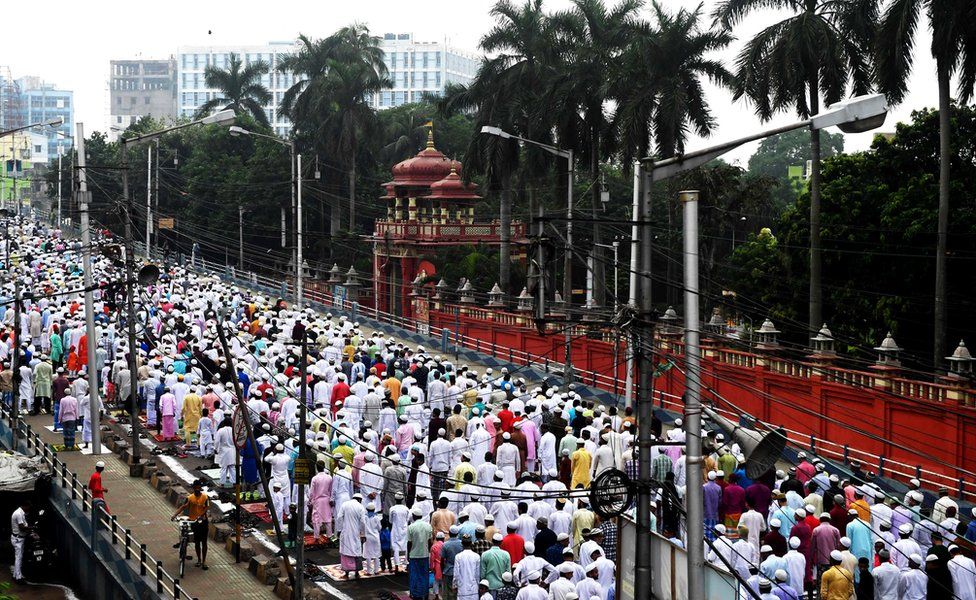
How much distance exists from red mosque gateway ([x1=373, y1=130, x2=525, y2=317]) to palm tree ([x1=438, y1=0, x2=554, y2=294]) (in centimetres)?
386

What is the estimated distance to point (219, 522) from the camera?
64.5ft

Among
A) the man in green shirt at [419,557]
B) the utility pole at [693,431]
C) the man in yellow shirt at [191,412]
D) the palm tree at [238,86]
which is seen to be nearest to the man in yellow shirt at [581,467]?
the man in green shirt at [419,557]

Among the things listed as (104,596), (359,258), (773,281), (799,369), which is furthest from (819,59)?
(359,258)

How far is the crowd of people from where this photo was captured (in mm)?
14828

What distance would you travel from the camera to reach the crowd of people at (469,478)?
14.8 m

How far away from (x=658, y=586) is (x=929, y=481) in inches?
441

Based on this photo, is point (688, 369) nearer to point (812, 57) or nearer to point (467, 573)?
point (467, 573)

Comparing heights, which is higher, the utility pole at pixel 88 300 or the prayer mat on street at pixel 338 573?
the utility pole at pixel 88 300

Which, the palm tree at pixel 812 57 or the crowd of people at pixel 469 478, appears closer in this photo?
the crowd of people at pixel 469 478

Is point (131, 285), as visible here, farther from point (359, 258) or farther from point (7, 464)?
point (359, 258)

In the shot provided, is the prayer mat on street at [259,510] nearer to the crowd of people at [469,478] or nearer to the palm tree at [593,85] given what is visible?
the crowd of people at [469,478]

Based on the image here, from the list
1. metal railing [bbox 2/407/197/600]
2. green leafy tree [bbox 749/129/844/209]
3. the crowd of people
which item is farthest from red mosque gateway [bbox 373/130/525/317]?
green leafy tree [bbox 749/129/844/209]

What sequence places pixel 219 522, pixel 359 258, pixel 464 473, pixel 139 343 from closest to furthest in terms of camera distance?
pixel 464 473 → pixel 219 522 → pixel 139 343 → pixel 359 258

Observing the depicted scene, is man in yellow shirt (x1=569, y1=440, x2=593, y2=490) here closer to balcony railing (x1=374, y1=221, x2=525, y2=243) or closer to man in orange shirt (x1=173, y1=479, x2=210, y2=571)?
man in orange shirt (x1=173, y1=479, x2=210, y2=571)
